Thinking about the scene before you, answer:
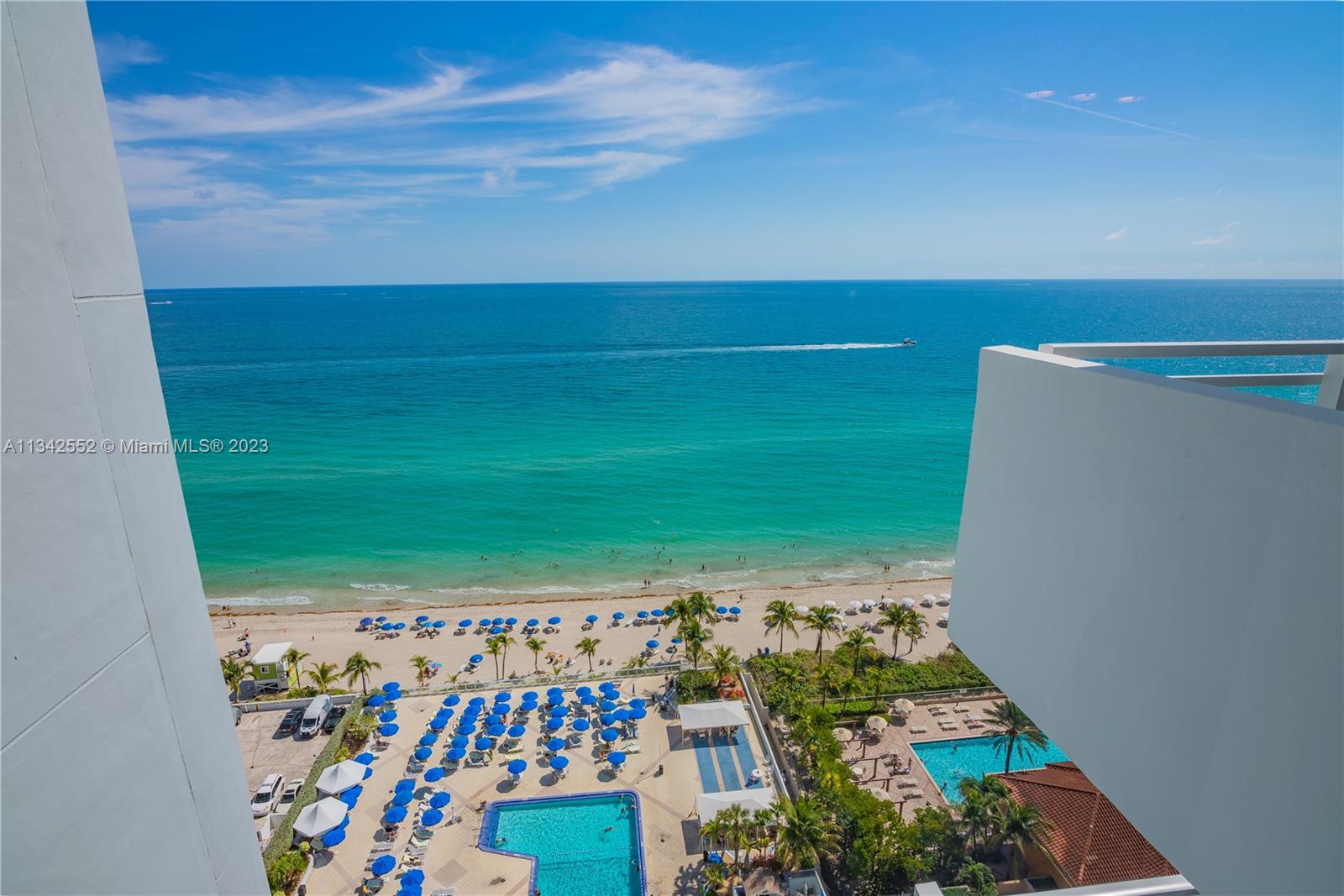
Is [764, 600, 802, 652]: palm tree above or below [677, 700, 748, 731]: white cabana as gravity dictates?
above

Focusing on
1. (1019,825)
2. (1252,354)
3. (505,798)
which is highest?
(1252,354)

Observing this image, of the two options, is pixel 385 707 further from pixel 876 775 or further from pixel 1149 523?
pixel 1149 523

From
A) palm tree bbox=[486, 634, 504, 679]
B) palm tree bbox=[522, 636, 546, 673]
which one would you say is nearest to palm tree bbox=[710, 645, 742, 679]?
palm tree bbox=[522, 636, 546, 673]

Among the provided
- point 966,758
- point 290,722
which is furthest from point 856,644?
point 290,722

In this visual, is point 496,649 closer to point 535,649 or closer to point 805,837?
point 535,649

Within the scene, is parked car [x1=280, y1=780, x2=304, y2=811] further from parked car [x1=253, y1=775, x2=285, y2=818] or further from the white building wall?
the white building wall

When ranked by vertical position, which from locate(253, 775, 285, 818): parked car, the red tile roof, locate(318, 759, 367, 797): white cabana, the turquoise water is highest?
the red tile roof
